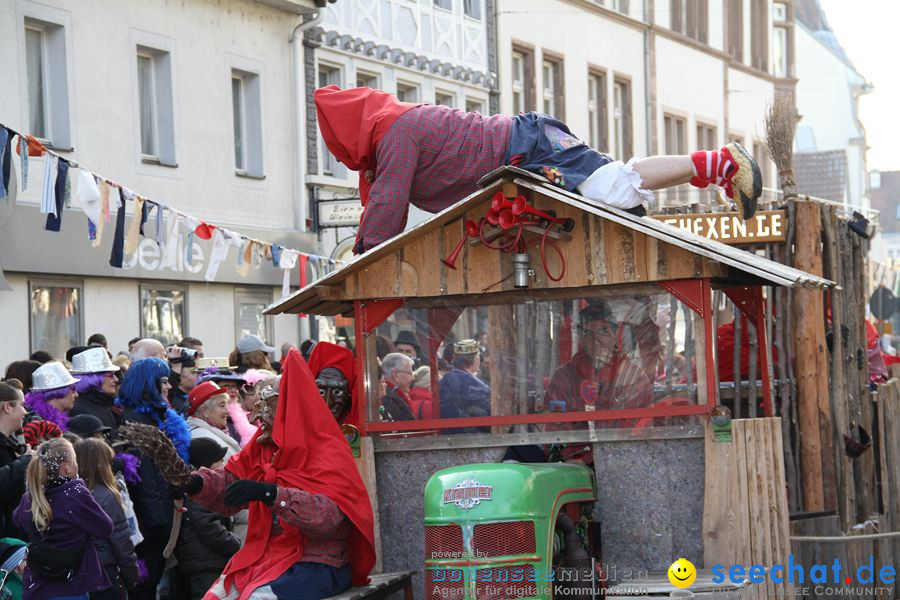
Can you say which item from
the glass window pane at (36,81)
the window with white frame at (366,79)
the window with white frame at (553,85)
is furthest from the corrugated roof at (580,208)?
the window with white frame at (553,85)

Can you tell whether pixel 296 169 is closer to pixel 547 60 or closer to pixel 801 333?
pixel 547 60

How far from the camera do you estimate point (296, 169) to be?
76.9ft

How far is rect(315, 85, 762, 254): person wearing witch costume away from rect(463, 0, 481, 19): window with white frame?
20735mm

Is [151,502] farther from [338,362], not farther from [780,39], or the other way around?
[780,39]

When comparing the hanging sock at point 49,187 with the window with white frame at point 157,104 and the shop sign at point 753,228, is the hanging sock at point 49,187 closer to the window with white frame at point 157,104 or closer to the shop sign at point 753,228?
the shop sign at point 753,228

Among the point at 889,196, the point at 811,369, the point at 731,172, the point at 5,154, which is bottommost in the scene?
the point at 811,369

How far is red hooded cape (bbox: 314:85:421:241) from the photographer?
8703 mm

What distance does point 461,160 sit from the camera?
8.73 meters

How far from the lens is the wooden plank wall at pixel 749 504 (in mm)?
7980

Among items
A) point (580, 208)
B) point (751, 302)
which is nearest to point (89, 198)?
point (751, 302)

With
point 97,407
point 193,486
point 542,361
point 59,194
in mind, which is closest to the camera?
point 193,486

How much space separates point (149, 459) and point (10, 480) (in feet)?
3.62

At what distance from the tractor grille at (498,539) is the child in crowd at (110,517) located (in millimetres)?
2314

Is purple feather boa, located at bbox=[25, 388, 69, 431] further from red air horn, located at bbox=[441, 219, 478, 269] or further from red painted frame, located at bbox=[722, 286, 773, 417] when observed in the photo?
red painted frame, located at bbox=[722, 286, 773, 417]
